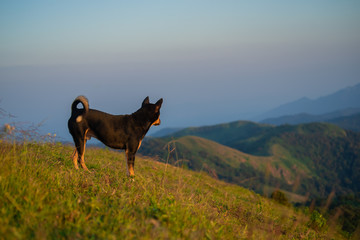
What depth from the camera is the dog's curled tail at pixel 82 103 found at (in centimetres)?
728

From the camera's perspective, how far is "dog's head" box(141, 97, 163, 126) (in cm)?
766

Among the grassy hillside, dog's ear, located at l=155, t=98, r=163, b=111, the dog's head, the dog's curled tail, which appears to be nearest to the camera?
the grassy hillside

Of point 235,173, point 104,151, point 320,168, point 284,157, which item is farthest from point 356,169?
point 104,151

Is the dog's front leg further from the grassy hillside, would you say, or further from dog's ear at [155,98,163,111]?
dog's ear at [155,98,163,111]

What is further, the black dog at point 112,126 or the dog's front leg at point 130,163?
the dog's front leg at point 130,163

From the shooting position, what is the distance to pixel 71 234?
398 cm

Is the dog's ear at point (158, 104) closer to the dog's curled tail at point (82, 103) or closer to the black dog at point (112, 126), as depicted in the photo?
the black dog at point (112, 126)

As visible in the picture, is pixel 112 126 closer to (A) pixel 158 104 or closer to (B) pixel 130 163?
(B) pixel 130 163

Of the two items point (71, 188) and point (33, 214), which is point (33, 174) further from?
point (33, 214)

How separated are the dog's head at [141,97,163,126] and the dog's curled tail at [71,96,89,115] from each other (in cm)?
150

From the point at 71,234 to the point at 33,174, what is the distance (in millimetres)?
2051

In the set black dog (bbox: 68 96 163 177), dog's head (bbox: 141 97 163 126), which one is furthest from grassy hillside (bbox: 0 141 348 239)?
dog's head (bbox: 141 97 163 126)

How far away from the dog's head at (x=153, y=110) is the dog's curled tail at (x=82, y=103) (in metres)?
1.50

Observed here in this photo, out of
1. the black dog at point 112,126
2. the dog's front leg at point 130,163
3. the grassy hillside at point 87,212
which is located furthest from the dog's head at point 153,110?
the grassy hillside at point 87,212
